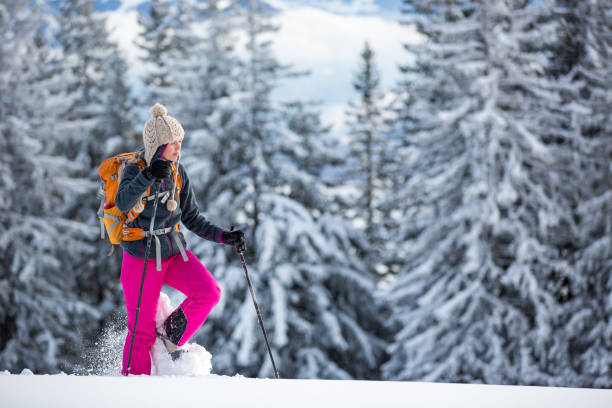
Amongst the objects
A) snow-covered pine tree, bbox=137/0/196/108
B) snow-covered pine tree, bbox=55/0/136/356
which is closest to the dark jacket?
snow-covered pine tree, bbox=55/0/136/356

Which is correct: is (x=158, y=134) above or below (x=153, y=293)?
above

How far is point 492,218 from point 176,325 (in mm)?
11941

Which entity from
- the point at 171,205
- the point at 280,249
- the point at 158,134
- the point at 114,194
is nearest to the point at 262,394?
the point at 171,205

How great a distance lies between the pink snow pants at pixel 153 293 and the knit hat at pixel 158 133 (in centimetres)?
73

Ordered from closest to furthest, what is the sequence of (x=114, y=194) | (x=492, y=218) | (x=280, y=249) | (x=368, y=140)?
(x=114, y=194), (x=492, y=218), (x=280, y=249), (x=368, y=140)

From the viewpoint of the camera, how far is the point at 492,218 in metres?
15.1

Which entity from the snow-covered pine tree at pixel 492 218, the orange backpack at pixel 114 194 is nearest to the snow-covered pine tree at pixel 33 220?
the snow-covered pine tree at pixel 492 218

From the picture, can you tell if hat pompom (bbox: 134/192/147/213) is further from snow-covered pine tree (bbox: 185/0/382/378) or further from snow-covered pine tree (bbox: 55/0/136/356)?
snow-covered pine tree (bbox: 55/0/136/356)

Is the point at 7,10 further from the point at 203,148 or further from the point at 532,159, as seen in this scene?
the point at 532,159

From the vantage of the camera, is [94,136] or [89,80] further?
[89,80]

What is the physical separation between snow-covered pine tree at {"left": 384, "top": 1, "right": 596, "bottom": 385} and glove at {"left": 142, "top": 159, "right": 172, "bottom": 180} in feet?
40.0

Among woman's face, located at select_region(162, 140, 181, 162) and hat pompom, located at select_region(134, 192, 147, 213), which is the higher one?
woman's face, located at select_region(162, 140, 181, 162)

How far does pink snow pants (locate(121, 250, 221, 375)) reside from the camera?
4.22m

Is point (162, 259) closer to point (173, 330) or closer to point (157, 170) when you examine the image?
point (173, 330)
